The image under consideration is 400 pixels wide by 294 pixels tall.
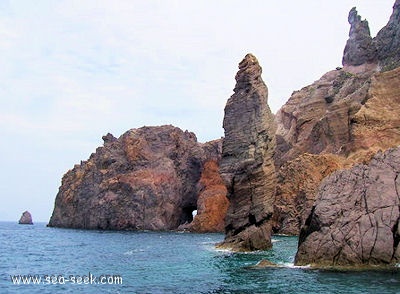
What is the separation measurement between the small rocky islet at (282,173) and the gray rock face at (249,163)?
0.14 metres

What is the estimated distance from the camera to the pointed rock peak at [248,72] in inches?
2493

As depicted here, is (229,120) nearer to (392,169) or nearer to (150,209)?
(392,169)

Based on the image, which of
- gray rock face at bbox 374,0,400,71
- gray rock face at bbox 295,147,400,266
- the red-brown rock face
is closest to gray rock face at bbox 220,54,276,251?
gray rock face at bbox 295,147,400,266

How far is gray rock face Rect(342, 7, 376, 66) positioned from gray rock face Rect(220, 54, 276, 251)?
9624 centimetres

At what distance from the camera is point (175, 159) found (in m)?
130

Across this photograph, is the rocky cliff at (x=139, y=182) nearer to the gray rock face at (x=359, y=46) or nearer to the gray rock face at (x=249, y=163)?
the gray rock face at (x=359, y=46)

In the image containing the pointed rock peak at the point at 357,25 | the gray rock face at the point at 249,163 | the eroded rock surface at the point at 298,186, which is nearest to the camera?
the gray rock face at the point at 249,163

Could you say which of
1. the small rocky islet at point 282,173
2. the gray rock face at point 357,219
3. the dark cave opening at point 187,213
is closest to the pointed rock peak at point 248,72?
the small rocky islet at point 282,173

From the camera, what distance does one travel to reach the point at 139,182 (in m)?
119

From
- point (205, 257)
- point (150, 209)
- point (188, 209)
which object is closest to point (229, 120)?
point (205, 257)

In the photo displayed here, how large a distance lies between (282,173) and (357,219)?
69824 mm

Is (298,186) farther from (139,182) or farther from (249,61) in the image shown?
(249,61)

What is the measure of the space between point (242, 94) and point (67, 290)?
1546 inches

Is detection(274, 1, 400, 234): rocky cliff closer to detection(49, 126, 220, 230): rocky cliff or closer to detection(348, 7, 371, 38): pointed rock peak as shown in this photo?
detection(348, 7, 371, 38): pointed rock peak
